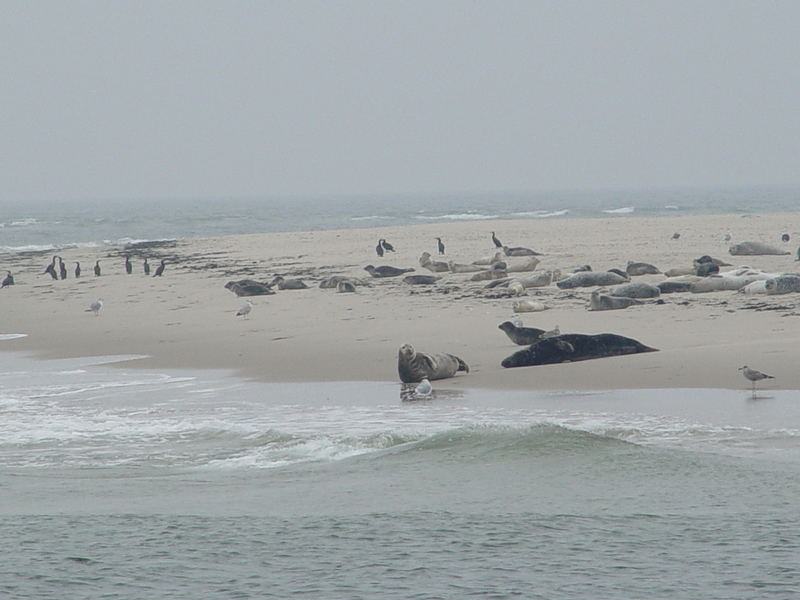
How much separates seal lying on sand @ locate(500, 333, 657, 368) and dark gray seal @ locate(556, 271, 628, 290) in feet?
19.8

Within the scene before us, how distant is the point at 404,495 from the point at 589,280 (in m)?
11.1

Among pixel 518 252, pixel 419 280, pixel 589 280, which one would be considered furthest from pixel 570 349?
pixel 518 252

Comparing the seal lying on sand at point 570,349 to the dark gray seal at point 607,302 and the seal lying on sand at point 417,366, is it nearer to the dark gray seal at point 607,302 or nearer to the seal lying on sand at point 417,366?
the seal lying on sand at point 417,366

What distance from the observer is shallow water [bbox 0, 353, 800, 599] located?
5855 millimetres

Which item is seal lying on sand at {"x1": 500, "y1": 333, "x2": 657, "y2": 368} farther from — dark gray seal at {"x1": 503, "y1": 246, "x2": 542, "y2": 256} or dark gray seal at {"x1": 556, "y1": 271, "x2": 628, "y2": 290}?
dark gray seal at {"x1": 503, "y1": 246, "x2": 542, "y2": 256}

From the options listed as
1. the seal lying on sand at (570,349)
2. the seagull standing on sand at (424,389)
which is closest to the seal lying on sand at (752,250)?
the seal lying on sand at (570,349)

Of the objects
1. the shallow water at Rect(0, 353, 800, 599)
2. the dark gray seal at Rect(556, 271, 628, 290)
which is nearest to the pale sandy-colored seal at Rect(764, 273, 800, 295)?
the dark gray seal at Rect(556, 271, 628, 290)

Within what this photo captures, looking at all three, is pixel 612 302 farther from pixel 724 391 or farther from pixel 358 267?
pixel 358 267

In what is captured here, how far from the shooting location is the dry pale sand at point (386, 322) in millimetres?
11344

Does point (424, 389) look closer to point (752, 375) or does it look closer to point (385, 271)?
point (752, 375)

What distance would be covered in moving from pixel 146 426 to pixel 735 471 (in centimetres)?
496

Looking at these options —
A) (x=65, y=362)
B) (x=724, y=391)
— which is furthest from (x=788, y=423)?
(x=65, y=362)

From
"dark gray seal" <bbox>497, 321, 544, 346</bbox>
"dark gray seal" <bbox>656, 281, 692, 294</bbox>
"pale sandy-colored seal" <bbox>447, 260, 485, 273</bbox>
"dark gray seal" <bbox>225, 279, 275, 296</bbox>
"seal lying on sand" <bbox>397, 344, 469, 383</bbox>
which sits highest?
"pale sandy-colored seal" <bbox>447, 260, 485, 273</bbox>

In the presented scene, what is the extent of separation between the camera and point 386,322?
50.6 feet
